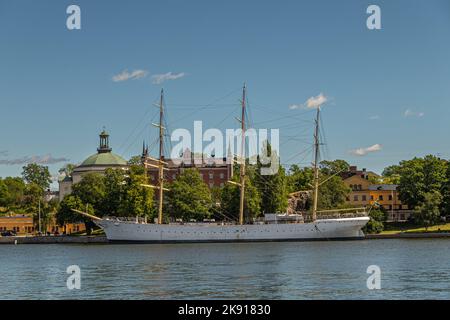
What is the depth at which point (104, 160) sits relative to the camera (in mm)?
157375

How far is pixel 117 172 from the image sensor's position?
11550cm

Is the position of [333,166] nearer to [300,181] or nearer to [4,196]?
[300,181]

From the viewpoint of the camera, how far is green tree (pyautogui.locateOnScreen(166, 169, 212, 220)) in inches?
4070

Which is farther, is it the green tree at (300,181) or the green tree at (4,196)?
the green tree at (4,196)

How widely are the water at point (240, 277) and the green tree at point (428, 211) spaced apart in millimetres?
37909

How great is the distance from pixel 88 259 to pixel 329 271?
967 inches

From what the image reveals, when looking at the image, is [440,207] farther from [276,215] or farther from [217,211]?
[217,211]

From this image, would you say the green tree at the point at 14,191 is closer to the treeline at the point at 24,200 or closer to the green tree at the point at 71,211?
the treeline at the point at 24,200

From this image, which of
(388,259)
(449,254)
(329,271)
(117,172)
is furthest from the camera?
(117,172)

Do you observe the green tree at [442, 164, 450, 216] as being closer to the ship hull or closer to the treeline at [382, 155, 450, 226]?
A: the treeline at [382, 155, 450, 226]

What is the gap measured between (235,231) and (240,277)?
55632 millimetres

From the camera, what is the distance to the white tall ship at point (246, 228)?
9444cm

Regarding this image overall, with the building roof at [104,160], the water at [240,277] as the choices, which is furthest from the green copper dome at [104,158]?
the water at [240,277]
